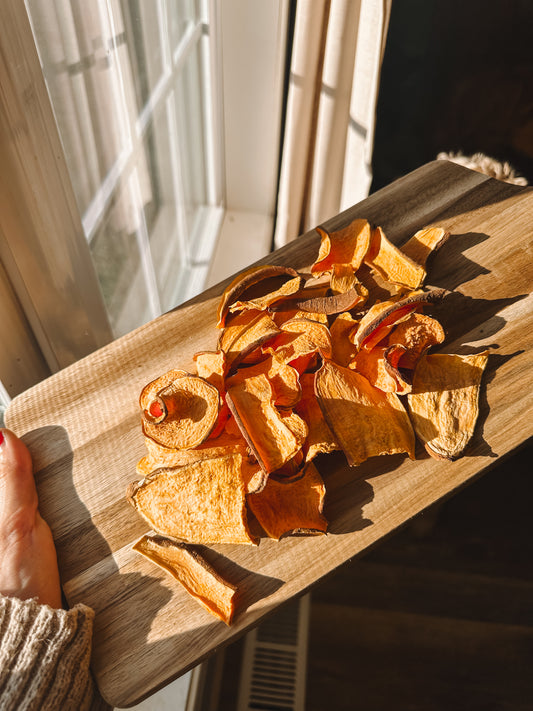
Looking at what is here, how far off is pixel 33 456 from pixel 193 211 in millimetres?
1085

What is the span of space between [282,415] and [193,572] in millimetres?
202

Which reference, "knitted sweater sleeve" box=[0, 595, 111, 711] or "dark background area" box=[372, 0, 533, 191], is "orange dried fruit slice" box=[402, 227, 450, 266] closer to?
"knitted sweater sleeve" box=[0, 595, 111, 711]

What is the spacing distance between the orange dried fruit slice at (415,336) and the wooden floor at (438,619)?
2.11ft

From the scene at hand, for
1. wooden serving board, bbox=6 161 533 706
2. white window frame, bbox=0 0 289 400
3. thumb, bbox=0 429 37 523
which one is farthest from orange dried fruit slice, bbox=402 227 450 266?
thumb, bbox=0 429 37 523

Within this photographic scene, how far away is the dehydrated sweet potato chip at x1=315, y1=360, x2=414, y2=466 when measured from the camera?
590 millimetres

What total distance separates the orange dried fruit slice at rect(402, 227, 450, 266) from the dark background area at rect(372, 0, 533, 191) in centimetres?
77

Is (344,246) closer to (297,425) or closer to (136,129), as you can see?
(297,425)

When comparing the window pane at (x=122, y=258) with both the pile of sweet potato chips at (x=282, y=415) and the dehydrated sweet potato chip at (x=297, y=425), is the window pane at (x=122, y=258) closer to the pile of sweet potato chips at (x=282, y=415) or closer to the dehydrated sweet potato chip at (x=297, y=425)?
the pile of sweet potato chips at (x=282, y=415)

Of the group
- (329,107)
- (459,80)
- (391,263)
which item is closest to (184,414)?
(391,263)

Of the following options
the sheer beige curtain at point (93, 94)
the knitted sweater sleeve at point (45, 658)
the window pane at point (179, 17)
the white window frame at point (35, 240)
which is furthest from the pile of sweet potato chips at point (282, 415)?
the window pane at point (179, 17)

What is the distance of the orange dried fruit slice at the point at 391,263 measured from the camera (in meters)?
0.72

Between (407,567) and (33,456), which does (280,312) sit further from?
(407,567)

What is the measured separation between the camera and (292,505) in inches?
23.4

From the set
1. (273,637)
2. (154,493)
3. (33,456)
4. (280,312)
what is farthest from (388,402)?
(273,637)
